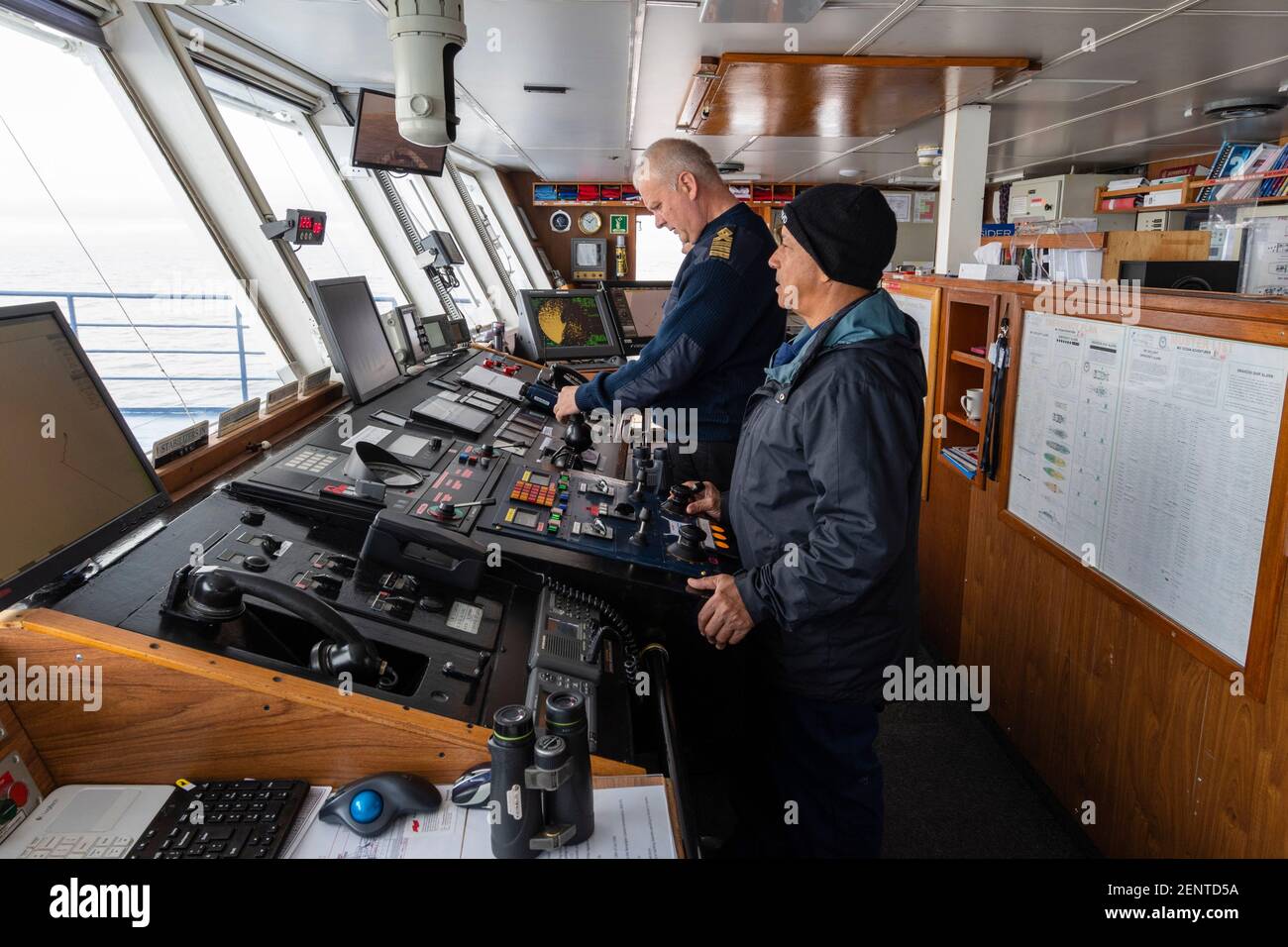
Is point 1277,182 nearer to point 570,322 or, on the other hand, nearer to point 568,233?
point 570,322

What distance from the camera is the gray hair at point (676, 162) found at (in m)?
2.48

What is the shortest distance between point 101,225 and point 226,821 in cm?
217

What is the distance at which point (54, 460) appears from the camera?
1176 mm

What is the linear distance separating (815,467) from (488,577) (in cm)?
69

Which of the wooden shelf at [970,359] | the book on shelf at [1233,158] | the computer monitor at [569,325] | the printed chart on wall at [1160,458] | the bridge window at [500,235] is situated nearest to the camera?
the printed chart on wall at [1160,458]

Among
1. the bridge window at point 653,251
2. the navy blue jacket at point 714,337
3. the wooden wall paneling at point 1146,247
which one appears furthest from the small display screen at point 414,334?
the bridge window at point 653,251

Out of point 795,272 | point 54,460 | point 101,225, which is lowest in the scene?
point 54,460

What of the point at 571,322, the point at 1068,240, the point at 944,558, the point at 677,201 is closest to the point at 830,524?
the point at 677,201

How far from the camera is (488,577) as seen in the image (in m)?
1.64

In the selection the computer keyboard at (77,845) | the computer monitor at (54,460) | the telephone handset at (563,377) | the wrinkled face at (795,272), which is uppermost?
the wrinkled face at (795,272)

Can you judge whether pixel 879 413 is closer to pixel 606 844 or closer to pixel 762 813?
pixel 606 844

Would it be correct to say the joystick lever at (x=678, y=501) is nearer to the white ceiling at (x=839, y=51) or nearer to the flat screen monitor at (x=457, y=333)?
the white ceiling at (x=839, y=51)

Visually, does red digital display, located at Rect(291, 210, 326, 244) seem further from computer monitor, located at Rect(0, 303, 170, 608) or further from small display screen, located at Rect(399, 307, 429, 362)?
computer monitor, located at Rect(0, 303, 170, 608)

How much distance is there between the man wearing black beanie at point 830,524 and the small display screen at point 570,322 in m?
3.03
